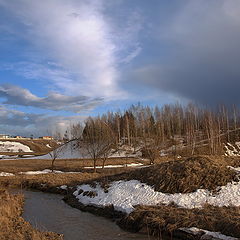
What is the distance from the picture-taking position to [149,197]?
16.2 metres

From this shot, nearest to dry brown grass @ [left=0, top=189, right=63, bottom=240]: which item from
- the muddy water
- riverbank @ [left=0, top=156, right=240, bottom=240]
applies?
the muddy water

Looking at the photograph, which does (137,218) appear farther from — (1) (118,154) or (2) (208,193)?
(1) (118,154)

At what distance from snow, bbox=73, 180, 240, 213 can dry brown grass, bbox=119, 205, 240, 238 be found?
0.99 meters

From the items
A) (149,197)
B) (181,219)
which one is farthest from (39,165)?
(181,219)

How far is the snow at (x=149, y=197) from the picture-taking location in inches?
577

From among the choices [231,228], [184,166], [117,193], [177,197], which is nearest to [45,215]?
[117,193]

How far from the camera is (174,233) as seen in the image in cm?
1142

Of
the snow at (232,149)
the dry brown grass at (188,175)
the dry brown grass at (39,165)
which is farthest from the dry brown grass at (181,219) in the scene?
the snow at (232,149)

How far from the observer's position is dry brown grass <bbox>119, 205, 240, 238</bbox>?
10.6m

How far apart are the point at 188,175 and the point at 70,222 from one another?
7.79 m

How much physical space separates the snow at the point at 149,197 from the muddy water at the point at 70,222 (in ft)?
4.98

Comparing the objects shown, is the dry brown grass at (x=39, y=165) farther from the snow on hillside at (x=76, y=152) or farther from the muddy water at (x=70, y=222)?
the snow on hillside at (x=76, y=152)

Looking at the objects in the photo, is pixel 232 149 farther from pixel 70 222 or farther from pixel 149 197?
pixel 70 222

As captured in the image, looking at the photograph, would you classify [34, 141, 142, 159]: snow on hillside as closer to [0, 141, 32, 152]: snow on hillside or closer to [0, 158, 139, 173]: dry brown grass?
[0, 158, 139, 173]: dry brown grass
